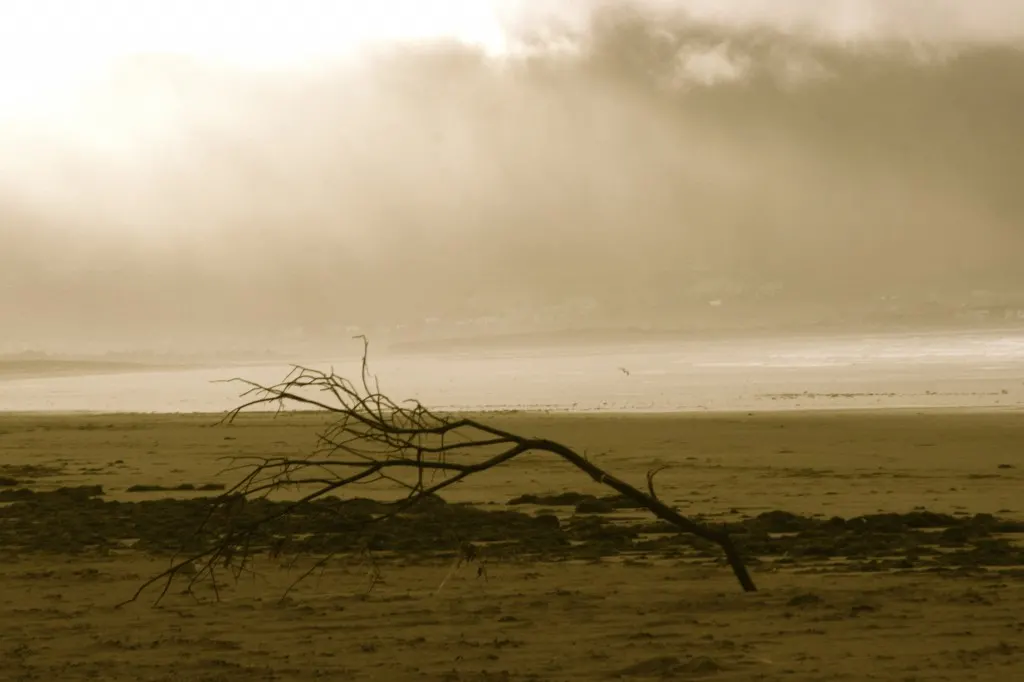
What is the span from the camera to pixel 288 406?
43.8 metres

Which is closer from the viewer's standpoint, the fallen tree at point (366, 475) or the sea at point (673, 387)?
the fallen tree at point (366, 475)

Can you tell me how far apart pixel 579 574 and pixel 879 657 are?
329 centimetres

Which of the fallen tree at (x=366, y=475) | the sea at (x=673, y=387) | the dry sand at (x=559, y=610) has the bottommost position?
the dry sand at (x=559, y=610)

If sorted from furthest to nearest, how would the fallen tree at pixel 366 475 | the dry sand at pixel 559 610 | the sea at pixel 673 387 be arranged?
the sea at pixel 673 387
the fallen tree at pixel 366 475
the dry sand at pixel 559 610

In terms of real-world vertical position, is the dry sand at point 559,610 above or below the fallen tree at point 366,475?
below

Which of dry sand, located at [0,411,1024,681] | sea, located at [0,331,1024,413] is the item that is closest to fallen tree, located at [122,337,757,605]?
dry sand, located at [0,411,1024,681]

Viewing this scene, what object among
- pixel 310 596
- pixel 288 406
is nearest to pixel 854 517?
pixel 310 596

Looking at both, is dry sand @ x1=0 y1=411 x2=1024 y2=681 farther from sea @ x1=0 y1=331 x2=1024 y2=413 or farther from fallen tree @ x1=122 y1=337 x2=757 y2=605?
sea @ x1=0 y1=331 x2=1024 y2=413

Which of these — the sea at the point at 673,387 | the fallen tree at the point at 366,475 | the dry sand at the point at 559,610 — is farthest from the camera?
the sea at the point at 673,387

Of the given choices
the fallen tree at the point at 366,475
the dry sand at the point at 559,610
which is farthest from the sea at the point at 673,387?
the dry sand at the point at 559,610

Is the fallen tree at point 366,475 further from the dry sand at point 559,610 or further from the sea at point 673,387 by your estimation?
the sea at point 673,387

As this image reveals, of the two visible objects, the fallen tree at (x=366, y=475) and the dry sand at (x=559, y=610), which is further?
the fallen tree at (x=366, y=475)

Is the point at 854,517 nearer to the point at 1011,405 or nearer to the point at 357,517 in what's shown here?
the point at 357,517

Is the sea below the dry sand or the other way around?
the other way around
